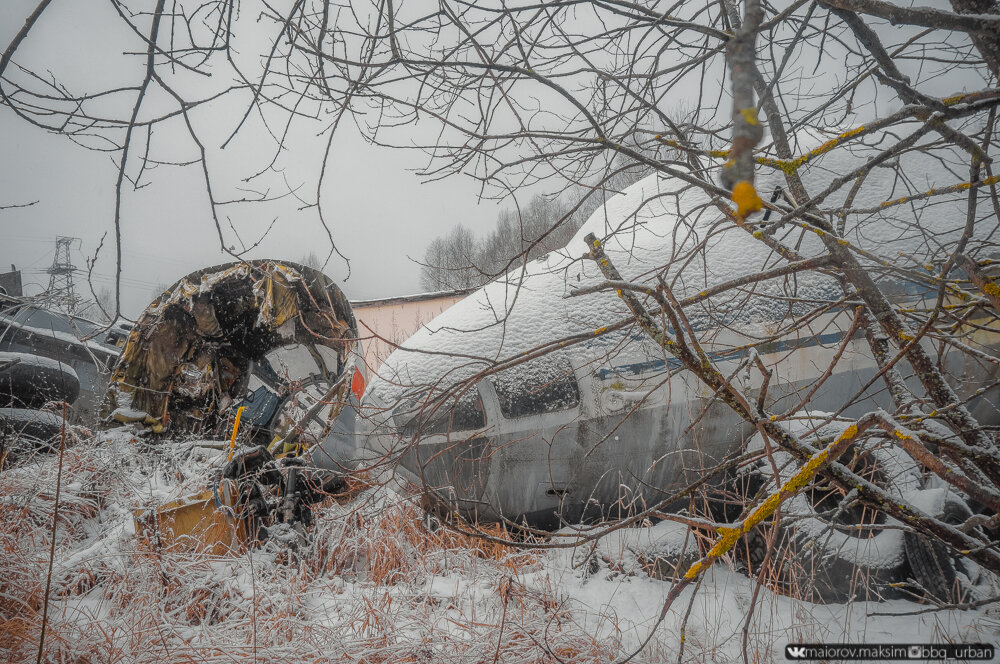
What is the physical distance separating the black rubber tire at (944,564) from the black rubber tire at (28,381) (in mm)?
8677

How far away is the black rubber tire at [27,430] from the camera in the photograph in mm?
6082

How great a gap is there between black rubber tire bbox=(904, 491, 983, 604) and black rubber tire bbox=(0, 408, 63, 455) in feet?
27.0

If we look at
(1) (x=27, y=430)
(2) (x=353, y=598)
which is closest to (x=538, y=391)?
(2) (x=353, y=598)

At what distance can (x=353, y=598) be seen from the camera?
3.48 meters

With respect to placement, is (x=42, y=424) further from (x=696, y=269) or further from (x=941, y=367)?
(x=941, y=367)

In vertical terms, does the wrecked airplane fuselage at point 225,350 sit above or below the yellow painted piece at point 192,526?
above

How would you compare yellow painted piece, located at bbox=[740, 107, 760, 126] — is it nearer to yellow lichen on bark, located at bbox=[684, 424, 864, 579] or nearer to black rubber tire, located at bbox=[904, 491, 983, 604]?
yellow lichen on bark, located at bbox=[684, 424, 864, 579]

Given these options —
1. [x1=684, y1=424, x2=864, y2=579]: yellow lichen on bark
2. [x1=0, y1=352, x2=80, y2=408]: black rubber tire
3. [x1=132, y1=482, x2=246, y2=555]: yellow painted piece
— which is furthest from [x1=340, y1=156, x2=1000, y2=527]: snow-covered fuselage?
[x1=0, y1=352, x2=80, y2=408]: black rubber tire

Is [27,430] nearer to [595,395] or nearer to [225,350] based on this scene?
[225,350]

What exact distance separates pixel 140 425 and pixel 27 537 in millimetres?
1568

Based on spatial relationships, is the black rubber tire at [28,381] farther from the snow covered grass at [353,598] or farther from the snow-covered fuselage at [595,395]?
the snow-covered fuselage at [595,395]

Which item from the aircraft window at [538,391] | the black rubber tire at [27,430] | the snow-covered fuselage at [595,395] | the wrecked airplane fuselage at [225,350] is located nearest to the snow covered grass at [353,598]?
the snow-covered fuselage at [595,395]

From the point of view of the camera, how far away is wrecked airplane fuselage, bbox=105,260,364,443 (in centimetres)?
571

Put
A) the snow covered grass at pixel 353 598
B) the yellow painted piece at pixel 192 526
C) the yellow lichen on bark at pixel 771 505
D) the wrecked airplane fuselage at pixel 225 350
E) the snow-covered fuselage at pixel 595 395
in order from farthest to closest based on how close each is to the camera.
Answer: the wrecked airplane fuselage at pixel 225 350 → the yellow painted piece at pixel 192 526 → the snow-covered fuselage at pixel 595 395 → the snow covered grass at pixel 353 598 → the yellow lichen on bark at pixel 771 505
